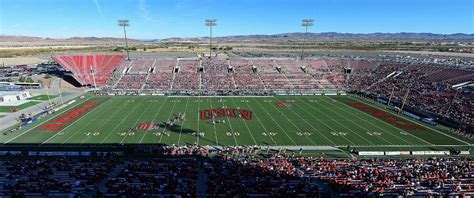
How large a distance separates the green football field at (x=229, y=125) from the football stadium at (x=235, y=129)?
21 centimetres

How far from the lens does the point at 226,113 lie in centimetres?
4462

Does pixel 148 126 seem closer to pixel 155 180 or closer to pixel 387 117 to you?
pixel 155 180

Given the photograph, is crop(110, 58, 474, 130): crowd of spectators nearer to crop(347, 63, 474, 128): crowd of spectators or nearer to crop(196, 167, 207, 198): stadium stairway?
crop(347, 63, 474, 128): crowd of spectators

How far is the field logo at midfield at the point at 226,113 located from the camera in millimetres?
42875

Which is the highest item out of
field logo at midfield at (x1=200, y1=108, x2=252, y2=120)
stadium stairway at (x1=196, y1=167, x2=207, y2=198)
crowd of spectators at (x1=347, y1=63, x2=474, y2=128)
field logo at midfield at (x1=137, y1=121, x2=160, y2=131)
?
crowd of spectators at (x1=347, y1=63, x2=474, y2=128)

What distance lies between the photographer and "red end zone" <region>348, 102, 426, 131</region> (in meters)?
39.6

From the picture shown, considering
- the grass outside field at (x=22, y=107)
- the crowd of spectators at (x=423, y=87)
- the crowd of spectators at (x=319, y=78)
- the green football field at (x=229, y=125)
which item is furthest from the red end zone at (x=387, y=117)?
the grass outside field at (x=22, y=107)

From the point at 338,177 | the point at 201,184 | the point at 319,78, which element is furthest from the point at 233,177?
the point at 319,78

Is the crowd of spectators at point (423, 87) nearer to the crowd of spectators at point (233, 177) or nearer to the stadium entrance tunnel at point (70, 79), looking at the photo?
the crowd of spectators at point (233, 177)

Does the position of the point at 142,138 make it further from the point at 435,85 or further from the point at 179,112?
the point at 435,85

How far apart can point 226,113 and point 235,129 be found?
8091 millimetres

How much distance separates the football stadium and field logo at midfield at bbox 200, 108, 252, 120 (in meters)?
0.44

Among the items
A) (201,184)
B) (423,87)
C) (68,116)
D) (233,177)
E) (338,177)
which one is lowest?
(68,116)

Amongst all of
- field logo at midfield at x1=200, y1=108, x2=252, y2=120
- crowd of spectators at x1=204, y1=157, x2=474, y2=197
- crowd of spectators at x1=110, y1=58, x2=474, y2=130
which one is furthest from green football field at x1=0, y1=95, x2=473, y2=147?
crowd of spectators at x1=110, y1=58, x2=474, y2=130
